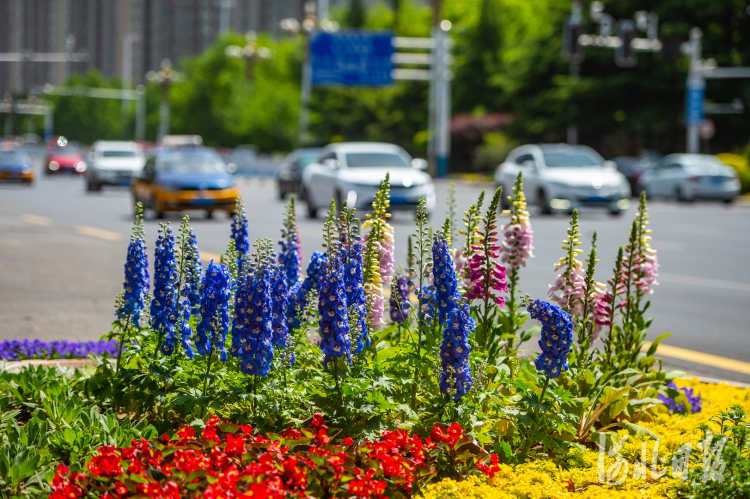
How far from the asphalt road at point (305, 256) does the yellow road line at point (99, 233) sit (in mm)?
18

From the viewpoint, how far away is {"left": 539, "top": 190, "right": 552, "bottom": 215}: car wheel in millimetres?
24406

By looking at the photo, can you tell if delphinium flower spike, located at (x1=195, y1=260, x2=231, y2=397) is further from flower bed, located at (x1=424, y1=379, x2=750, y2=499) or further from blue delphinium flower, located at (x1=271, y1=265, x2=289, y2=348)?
flower bed, located at (x1=424, y1=379, x2=750, y2=499)

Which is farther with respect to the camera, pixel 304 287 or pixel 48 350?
pixel 48 350

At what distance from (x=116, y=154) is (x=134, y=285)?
32.0 metres

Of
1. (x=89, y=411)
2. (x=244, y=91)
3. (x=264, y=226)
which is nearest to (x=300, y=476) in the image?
(x=89, y=411)

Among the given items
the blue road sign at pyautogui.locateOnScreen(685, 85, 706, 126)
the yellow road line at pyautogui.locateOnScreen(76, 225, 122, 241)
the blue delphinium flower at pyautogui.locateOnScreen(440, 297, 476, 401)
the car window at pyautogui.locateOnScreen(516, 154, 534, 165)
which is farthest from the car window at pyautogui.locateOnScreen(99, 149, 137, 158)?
the blue delphinium flower at pyautogui.locateOnScreen(440, 297, 476, 401)

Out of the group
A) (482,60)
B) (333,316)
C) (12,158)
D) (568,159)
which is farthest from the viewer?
(482,60)

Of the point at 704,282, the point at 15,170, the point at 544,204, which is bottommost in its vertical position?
the point at 704,282

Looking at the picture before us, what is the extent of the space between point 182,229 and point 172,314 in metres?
0.38

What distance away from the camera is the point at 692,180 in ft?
106

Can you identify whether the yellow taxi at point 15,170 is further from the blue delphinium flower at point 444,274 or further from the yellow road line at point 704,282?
the blue delphinium flower at point 444,274

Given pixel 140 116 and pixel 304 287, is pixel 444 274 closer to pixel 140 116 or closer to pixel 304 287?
pixel 304 287

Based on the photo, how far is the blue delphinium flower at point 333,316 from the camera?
3.85 m

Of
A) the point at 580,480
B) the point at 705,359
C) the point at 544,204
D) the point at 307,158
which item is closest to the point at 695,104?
the point at 307,158
